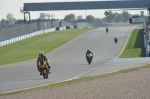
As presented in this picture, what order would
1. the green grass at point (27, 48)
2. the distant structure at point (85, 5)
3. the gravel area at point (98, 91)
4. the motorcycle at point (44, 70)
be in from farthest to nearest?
1. the distant structure at point (85, 5)
2. the green grass at point (27, 48)
3. the motorcycle at point (44, 70)
4. the gravel area at point (98, 91)

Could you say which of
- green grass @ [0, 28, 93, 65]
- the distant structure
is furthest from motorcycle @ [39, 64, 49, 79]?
the distant structure

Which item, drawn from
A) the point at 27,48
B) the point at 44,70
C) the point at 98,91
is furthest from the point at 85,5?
the point at 98,91

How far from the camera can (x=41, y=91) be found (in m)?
19.5

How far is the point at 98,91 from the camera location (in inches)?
722

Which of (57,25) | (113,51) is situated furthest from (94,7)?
(113,51)

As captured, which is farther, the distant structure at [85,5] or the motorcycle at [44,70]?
the distant structure at [85,5]

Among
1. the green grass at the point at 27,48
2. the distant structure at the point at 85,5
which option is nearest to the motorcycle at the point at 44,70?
the green grass at the point at 27,48

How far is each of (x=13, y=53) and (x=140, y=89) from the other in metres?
38.5

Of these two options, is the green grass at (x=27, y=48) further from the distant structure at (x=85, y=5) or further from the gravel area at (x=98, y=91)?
the distant structure at (x=85, y=5)

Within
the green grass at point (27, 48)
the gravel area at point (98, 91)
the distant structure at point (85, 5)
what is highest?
the distant structure at point (85, 5)

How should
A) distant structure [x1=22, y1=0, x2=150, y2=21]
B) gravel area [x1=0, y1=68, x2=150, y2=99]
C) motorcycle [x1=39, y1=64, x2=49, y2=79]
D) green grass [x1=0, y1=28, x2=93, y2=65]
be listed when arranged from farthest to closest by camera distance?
distant structure [x1=22, y1=0, x2=150, y2=21], green grass [x1=0, y1=28, x2=93, y2=65], motorcycle [x1=39, y1=64, x2=49, y2=79], gravel area [x1=0, y1=68, x2=150, y2=99]

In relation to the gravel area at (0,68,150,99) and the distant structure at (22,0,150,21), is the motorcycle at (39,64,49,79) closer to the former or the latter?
the gravel area at (0,68,150,99)

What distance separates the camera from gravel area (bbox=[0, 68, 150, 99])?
16.9 metres

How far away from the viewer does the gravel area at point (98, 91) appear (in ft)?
55.5
